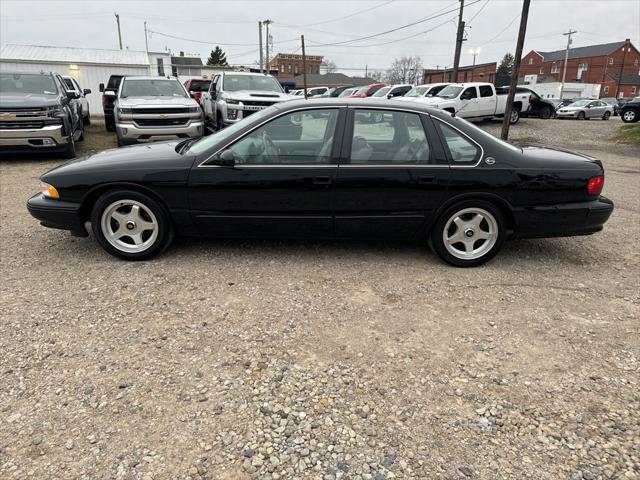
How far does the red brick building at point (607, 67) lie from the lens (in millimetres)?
77938

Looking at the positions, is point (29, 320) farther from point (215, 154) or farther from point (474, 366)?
point (474, 366)

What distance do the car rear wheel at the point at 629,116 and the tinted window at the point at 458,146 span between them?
2432 cm

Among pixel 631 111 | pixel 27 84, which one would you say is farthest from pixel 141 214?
pixel 631 111

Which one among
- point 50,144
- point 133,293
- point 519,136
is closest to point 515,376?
point 133,293

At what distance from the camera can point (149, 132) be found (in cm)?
1005

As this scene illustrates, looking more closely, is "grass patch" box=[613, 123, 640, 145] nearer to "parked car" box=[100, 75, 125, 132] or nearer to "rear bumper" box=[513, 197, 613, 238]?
"rear bumper" box=[513, 197, 613, 238]

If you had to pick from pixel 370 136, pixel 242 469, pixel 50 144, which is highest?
pixel 370 136

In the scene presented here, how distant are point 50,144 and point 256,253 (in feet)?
22.9

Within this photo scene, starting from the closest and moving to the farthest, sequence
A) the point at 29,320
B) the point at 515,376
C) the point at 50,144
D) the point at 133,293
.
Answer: the point at 515,376 < the point at 29,320 < the point at 133,293 < the point at 50,144

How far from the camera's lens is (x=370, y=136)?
4211mm

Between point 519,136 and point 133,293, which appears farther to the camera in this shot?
point 519,136

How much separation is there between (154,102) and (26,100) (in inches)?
96.4

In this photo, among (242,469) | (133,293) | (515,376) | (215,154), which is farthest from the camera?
(215,154)

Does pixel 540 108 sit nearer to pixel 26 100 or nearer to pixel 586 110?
pixel 586 110
